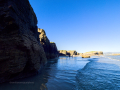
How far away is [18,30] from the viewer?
261 inches

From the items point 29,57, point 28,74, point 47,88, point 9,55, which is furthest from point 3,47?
point 47,88

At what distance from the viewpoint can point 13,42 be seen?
6.37 metres

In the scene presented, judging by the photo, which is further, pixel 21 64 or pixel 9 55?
pixel 21 64

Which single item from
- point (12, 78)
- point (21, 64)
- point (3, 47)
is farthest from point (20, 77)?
point (3, 47)

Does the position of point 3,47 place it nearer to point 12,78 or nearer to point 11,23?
point 11,23

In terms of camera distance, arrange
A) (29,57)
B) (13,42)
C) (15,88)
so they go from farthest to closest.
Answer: (29,57)
(13,42)
(15,88)

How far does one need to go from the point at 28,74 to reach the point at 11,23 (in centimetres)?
611

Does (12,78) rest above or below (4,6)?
below

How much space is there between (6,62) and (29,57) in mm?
2387

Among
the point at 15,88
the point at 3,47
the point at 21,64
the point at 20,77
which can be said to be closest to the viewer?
the point at 15,88

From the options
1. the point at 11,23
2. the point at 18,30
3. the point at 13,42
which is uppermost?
the point at 11,23

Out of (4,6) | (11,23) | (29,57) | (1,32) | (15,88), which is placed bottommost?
(15,88)

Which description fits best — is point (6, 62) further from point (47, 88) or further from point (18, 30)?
point (47, 88)

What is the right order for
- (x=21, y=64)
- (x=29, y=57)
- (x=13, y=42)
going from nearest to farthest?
(x=13, y=42) < (x=21, y=64) < (x=29, y=57)
